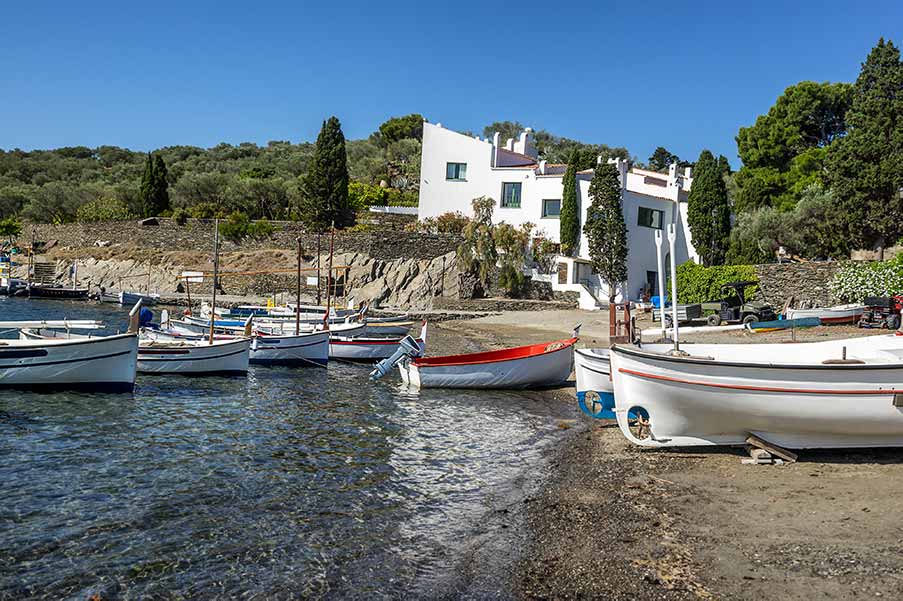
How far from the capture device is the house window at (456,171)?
49750mm

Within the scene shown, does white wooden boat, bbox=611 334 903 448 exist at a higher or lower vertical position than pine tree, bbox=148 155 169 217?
lower

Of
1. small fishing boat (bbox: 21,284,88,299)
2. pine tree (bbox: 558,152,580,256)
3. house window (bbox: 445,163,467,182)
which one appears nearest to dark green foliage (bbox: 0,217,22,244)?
small fishing boat (bbox: 21,284,88,299)

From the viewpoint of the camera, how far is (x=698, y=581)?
21.7 feet

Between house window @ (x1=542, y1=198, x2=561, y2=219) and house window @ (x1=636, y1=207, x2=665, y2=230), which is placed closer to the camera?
house window @ (x1=636, y1=207, x2=665, y2=230)

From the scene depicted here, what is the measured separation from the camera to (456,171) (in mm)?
49969

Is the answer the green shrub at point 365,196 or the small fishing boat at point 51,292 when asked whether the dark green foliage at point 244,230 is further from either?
the small fishing boat at point 51,292

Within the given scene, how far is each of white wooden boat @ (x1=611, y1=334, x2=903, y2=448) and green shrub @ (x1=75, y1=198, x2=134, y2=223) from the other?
64.6 m

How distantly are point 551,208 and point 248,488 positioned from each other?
39387 mm

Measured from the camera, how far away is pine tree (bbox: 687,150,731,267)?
4566cm

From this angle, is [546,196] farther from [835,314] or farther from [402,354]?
[402,354]

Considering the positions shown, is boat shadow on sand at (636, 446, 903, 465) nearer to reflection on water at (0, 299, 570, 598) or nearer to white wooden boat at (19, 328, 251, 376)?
reflection on water at (0, 299, 570, 598)

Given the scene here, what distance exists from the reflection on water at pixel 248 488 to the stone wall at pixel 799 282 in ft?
66.0

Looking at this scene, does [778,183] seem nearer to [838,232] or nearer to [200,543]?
[838,232]

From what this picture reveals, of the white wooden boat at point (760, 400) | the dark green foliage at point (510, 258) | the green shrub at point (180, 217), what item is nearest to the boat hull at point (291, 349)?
the white wooden boat at point (760, 400)
